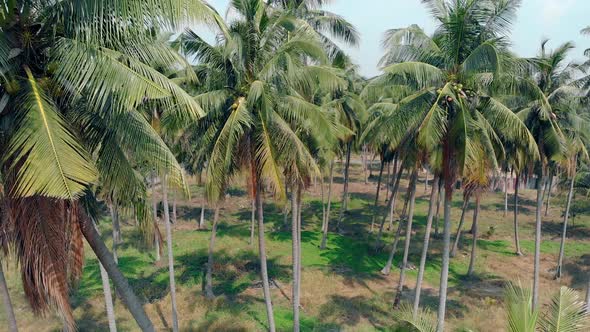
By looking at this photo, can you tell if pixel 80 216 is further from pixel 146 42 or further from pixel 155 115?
pixel 155 115

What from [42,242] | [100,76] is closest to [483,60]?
[100,76]

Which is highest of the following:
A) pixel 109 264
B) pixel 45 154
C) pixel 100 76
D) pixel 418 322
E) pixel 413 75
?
pixel 413 75

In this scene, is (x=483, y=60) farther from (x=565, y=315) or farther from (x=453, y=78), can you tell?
(x=565, y=315)

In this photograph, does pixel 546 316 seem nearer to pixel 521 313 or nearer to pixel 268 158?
pixel 521 313

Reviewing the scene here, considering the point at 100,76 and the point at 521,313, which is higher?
the point at 100,76

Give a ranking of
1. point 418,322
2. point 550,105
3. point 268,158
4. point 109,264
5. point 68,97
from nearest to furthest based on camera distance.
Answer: point 68,97, point 109,264, point 418,322, point 268,158, point 550,105

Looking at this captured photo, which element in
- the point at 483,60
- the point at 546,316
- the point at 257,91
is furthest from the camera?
the point at 483,60

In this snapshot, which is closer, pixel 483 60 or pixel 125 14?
pixel 125 14
